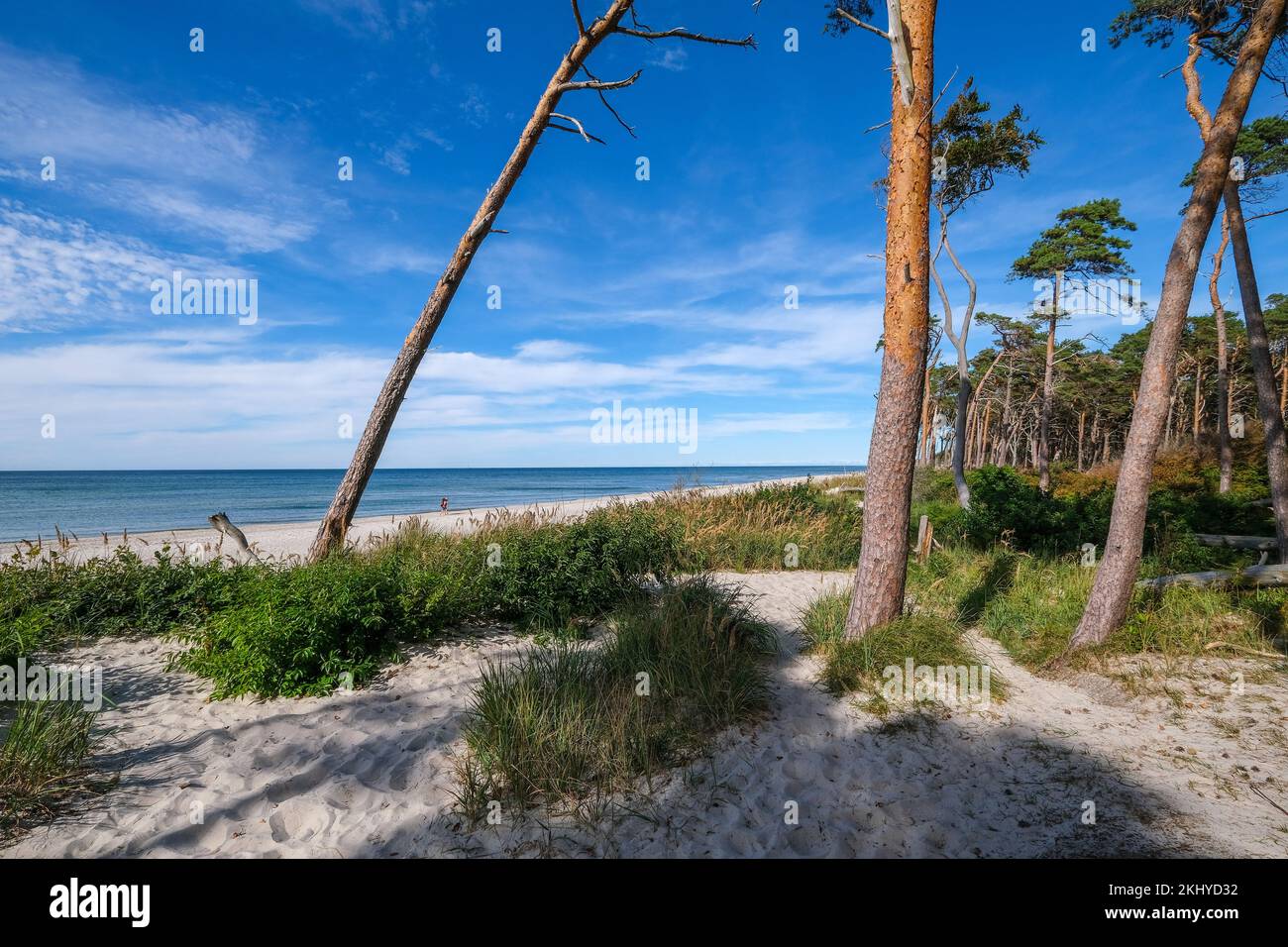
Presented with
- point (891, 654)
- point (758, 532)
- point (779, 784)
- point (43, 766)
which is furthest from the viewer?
point (758, 532)

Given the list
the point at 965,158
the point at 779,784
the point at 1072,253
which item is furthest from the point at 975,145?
the point at 779,784

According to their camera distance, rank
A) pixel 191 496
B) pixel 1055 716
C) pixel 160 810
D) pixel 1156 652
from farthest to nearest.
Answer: pixel 191 496 < pixel 1156 652 < pixel 1055 716 < pixel 160 810

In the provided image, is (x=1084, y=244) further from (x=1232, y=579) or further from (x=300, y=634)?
(x=300, y=634)

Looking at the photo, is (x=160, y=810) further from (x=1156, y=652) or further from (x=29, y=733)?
(x=1156, y=652)

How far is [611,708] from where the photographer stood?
3.89 metres

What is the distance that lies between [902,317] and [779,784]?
3.98 m

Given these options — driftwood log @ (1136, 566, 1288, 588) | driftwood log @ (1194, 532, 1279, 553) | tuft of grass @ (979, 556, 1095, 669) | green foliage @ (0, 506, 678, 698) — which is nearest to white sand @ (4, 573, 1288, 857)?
green foliage @ (0, 506, 678, 698)

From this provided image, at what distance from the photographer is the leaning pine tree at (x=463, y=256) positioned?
7809mm

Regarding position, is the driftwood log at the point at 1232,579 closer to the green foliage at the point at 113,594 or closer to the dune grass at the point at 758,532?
the dune grass at the point at 758,532
